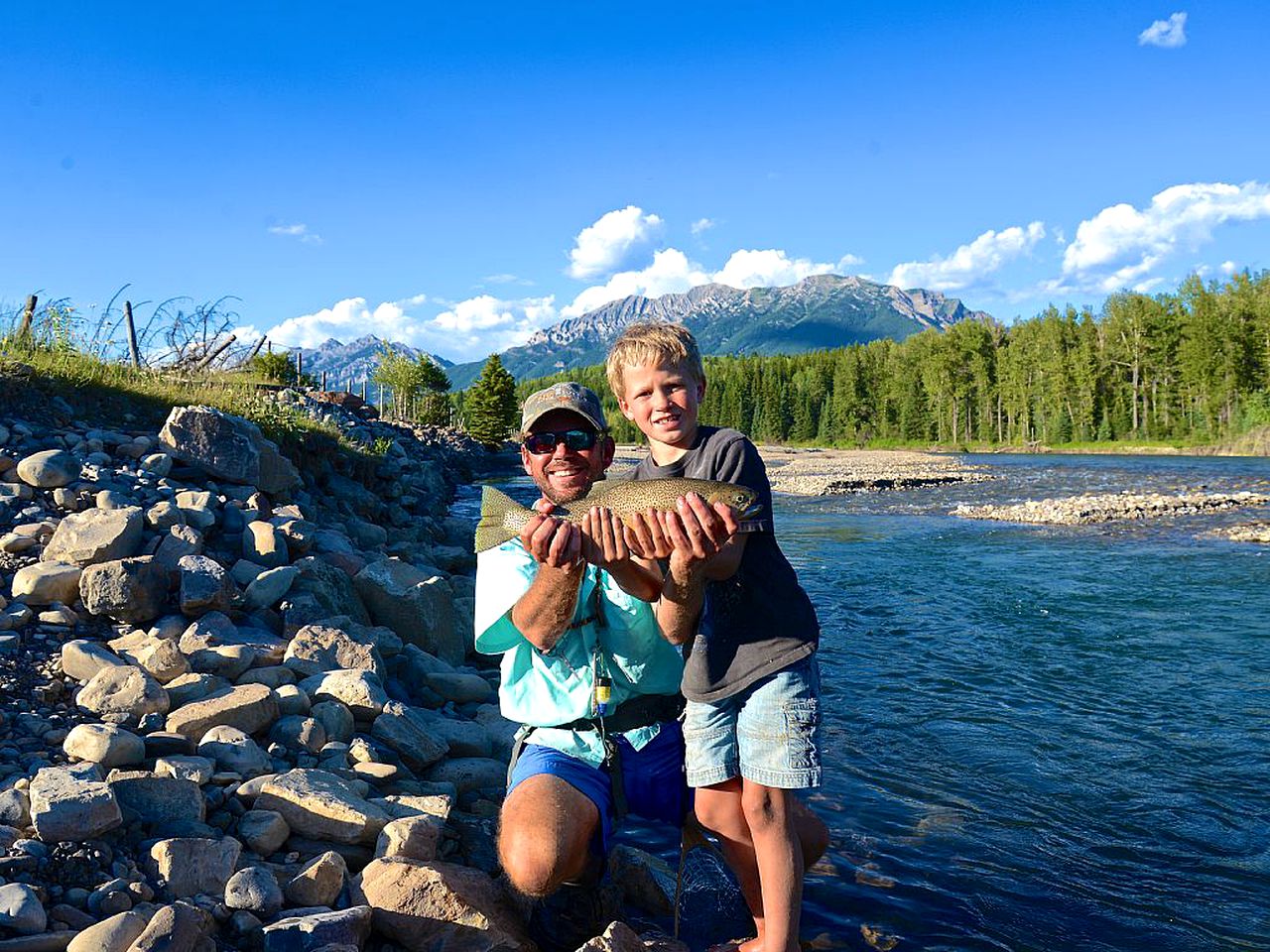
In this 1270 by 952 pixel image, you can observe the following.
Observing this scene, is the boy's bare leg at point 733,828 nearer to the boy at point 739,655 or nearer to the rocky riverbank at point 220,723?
the boy at point 739,655

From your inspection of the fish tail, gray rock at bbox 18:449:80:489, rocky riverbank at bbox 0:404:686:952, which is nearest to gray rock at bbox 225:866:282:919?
rocky riverbank at bbox 0:404:686:952

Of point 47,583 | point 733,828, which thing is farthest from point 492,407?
point 733,828

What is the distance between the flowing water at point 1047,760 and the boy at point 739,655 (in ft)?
3.60

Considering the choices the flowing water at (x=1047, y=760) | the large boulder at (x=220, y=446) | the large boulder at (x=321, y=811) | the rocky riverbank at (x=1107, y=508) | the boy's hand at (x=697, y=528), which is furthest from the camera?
the rocky riverbank at (x=1107, y=508)

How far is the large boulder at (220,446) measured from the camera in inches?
351

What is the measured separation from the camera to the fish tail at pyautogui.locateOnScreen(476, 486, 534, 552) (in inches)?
151

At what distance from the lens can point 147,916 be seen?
316 centimetres

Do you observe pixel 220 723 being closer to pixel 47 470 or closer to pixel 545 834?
pixel 545 834

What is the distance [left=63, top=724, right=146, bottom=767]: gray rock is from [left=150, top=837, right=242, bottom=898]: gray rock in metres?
0.81

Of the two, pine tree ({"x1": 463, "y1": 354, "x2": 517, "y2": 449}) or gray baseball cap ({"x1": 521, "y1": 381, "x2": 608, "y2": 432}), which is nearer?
gray baseball cap ({"x1": 521, "y1": 381, "x2": 608, "y2": 432})

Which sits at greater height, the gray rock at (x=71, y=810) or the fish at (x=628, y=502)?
the fish at (x=628, y=502)

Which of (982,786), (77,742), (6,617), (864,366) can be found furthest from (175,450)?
(864,366)

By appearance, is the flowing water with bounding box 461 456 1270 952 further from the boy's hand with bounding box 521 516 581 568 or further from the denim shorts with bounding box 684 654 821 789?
the boy's hand with bounding box 521 516 581 568

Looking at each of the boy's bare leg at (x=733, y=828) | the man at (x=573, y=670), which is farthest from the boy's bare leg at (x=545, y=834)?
the boy's bare leg at (x=733, y=828)
